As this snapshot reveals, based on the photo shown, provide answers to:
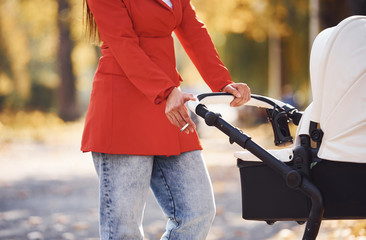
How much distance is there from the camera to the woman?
2.88 meters

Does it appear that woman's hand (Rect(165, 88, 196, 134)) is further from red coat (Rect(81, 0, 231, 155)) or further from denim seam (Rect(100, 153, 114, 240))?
denim seam (Rect(100, 153, 114, 240))

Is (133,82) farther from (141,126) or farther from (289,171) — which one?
(289,171)

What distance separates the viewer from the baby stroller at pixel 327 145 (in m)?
2.88

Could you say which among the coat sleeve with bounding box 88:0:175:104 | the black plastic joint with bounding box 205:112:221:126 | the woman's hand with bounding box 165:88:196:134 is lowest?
the black plastic joint with bounding box 205:112:221:126

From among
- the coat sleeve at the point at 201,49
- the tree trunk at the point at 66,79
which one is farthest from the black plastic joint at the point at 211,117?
the tree trunk at the point at 66,79

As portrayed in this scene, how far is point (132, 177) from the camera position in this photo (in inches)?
115

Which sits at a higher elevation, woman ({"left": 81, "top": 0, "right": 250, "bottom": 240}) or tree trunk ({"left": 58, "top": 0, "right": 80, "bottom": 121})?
woman ({"left": 81, "top": 0, "right": 250, "bottom": 240})

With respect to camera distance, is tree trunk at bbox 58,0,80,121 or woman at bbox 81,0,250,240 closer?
woman at bbox 81,0,250,240

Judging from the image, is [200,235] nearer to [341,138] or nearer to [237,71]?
[341,138]

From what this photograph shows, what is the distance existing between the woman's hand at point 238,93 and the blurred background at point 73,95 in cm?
106

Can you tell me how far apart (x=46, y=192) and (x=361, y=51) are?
653 cm

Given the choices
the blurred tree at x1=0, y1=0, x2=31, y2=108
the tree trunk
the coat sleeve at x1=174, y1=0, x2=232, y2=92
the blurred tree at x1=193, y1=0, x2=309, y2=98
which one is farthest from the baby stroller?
the blurred tree at x1=0, y1=0, x2=31, y2=108

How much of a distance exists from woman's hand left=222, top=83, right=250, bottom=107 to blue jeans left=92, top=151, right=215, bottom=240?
0.31m

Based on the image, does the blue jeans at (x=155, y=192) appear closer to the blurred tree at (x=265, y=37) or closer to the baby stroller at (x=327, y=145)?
the baby stroller at (x=327, y=145)
